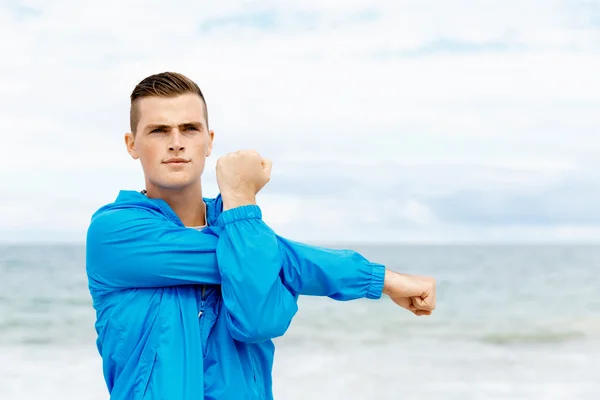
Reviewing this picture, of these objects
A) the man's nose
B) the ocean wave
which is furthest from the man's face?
the ocean wave

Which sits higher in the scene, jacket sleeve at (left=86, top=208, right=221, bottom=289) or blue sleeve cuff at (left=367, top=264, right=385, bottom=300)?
jacket sleeve at (left=86, top=208, right=221, bottom=289)

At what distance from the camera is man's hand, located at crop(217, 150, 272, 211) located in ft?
7.72

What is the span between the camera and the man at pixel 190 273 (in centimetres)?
228

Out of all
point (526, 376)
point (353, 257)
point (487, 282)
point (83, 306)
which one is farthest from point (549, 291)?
point (353, 257)

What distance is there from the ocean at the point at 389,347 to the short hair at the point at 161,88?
5.82m

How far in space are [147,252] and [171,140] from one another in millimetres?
377

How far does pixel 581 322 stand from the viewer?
45.5 ft

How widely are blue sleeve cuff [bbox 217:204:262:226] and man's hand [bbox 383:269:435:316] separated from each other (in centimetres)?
54

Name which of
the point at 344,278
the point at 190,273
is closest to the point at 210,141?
the point at 190,273

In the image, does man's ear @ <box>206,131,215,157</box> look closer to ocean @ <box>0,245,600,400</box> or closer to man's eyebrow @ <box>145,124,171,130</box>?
man's eyebrow @ <box>145,124,171,130</box>

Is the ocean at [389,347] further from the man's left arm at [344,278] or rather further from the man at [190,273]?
the man at [190,273]

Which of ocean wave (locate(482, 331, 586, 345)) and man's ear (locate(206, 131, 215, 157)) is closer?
man's ear (locate(206, 131, 215, 157))

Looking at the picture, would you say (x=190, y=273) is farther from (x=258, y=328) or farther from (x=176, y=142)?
(x=176, y=142)

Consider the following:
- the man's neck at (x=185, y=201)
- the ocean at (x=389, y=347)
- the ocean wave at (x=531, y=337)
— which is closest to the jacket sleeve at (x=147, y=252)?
the man's neck at (x=185, y=201)
